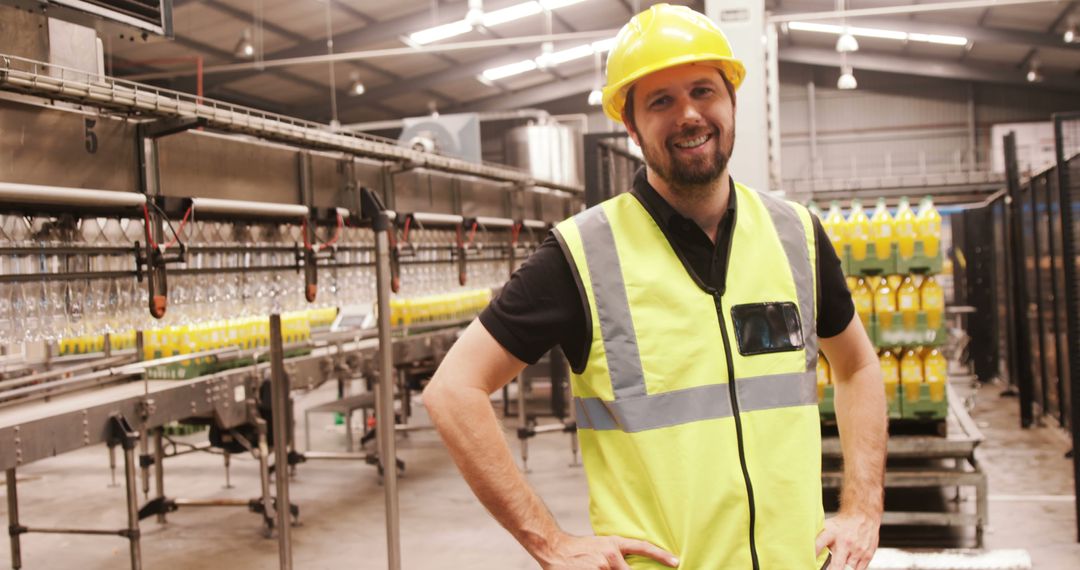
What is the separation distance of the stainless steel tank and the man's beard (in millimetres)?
7080

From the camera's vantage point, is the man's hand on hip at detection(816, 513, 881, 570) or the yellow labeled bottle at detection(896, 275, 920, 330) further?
the yellow labeled bottle at detection(896, 275, 920, 330)

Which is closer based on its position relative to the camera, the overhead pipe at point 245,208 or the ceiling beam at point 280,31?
the overhead pipe at point 245,208

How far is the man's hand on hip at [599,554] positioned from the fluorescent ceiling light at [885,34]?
15.3 m

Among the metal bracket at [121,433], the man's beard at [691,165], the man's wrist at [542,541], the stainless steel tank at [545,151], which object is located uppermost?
the stainless steel tank at [545,151]

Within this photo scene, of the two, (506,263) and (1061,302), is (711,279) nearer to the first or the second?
(506,263)

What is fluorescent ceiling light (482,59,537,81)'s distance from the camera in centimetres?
1657

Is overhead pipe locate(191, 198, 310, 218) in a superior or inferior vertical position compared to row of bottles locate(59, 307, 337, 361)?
superior

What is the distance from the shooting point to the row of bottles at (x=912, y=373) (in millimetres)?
4730

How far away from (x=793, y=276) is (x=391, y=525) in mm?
2445

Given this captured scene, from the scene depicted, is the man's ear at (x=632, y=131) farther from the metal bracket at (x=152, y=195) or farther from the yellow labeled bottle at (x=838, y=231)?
the yellow labeled bottle at (x=838, y=231)

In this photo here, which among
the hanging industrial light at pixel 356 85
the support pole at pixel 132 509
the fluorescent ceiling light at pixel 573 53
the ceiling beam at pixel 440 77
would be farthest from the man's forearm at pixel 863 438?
the fluorescent ceiling light at pixel 573 53

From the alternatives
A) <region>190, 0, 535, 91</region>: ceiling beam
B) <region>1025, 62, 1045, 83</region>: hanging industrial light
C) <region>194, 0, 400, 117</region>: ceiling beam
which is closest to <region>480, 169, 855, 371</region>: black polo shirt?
<region>194, 0, 400, 117</region>: ceiling beam

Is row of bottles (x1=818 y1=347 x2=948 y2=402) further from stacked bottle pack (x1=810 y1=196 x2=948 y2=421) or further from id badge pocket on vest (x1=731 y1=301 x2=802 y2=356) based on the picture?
id badge pocket on vest (x1=731 y1=301 x2=802 y2=356)

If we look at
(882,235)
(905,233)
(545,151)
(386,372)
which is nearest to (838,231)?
(882,235)
